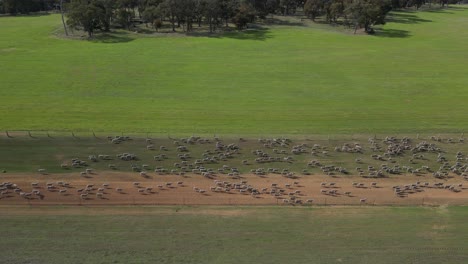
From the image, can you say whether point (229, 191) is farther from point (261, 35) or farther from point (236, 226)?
point (261, 35)

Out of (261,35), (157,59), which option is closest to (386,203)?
(157,59)

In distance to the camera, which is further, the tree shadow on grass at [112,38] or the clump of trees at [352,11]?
the clump of trees at [352,11]

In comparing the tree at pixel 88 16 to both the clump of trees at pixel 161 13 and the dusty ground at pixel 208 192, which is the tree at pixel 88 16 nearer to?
the clump of trees at pixel 161 13

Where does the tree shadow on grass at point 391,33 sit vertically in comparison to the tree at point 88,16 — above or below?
below

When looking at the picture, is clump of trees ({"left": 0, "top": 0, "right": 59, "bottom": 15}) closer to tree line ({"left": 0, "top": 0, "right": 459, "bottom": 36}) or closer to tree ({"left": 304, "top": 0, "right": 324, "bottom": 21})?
tree line ({"left": 0, "top": 0, "right": 459, "bottom": 36})

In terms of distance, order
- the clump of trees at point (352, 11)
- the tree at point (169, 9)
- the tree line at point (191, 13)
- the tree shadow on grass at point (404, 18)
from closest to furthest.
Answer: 1. the tree line at point (191, 13)
2. the tree at point (169, 9)
3. the clump of trees at point (352, 11)
4. the tree shadow on grass at point (404, 18)

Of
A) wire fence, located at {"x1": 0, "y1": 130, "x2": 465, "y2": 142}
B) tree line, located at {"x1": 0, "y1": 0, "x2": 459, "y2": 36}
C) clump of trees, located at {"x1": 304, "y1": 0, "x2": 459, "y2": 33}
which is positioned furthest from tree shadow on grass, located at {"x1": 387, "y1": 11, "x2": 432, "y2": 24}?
wire fence, located at {"x1": 0, "y1": 130, "x2": 465, "y2": 142}

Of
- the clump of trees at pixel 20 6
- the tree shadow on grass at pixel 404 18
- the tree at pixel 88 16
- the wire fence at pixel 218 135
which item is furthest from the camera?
the clump of trees at pixel 20 6

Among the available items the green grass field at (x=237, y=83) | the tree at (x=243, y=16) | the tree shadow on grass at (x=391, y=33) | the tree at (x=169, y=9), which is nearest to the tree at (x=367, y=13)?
the tree shadow on grass at (x=391, y=33)
